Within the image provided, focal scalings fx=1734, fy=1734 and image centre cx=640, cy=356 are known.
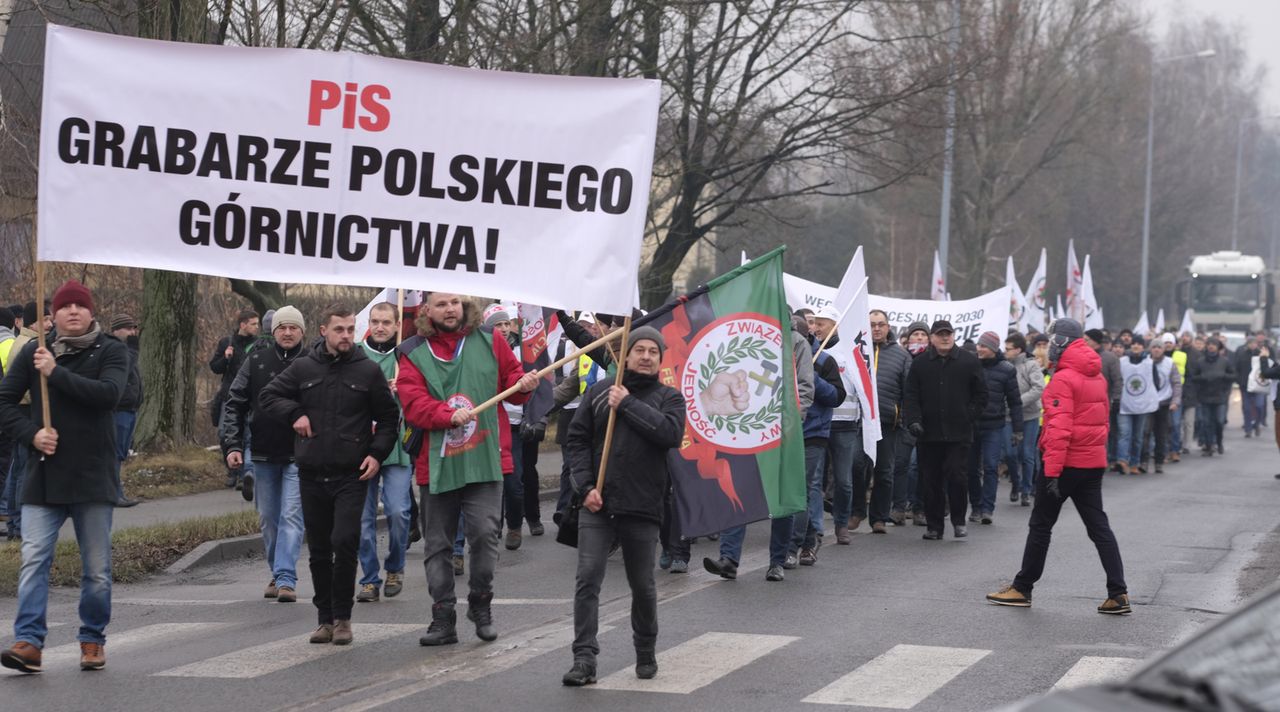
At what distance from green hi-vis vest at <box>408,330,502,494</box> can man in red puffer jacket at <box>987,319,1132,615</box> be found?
3.65m

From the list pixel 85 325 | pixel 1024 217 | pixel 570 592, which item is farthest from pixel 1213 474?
pixel 1024 217

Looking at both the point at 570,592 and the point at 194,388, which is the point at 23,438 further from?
the point at 194,388

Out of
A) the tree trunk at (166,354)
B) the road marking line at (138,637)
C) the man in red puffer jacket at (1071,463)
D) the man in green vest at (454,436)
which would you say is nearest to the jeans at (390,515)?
the road marking line at (138,637)

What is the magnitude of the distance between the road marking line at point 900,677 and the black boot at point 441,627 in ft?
6.69

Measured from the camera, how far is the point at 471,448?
8648 mm

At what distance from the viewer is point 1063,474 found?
10.6m

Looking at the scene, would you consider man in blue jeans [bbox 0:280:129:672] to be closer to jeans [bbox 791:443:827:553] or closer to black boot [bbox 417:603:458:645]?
black boot [bbox 417:603:458:645]

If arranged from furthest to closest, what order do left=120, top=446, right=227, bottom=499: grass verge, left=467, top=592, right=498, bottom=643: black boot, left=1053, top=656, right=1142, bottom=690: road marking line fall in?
left=120, top=446, right=227, bottom=499: grass verge, left=467, top=592, right=498, bottom=643: black boot, left=1053, top=656, right=1142, bottom=690: road marking line

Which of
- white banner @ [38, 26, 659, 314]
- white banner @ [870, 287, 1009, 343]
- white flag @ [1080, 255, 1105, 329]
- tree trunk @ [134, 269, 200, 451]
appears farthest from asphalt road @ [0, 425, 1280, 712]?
white flag @ [1080, 255, 1105, 329]

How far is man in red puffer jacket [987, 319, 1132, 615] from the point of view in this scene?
10484mm

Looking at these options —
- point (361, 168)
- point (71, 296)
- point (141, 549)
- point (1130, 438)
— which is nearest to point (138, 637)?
point (71, 296)

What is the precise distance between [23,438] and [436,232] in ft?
6.99

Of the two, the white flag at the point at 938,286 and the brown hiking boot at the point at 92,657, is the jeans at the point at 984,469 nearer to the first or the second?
the white flag at the point at 938,286

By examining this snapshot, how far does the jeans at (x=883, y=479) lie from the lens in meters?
14.9
